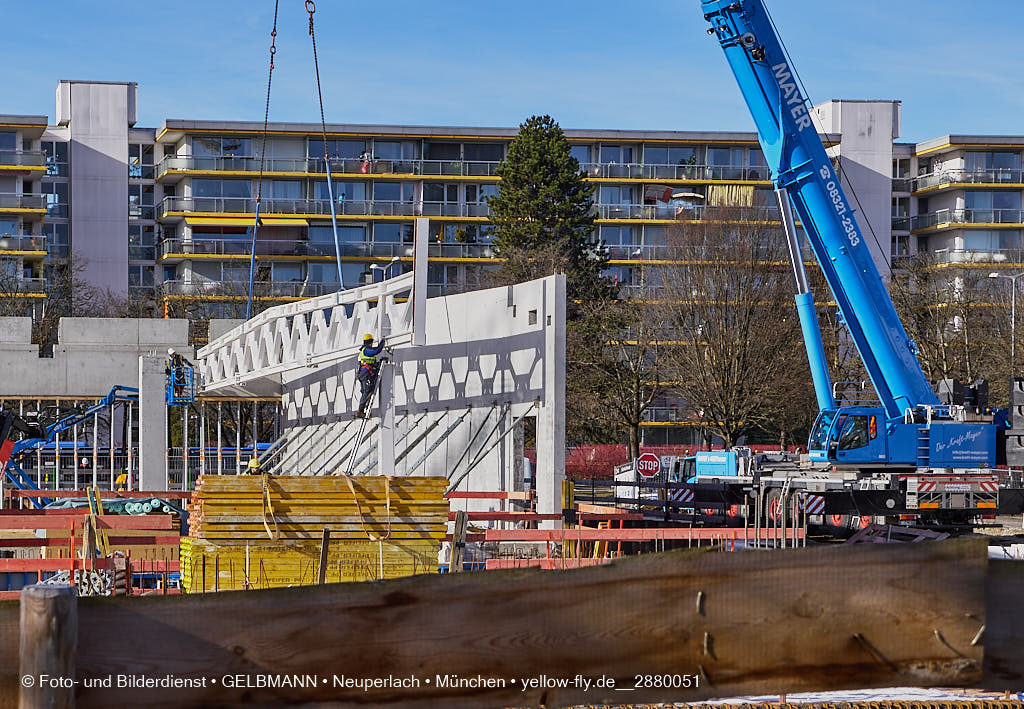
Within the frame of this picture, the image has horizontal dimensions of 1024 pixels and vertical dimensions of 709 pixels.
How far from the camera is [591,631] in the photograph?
381 centimetres

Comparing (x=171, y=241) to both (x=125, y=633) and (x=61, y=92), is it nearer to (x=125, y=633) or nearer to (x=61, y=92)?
(x=61, y=92)

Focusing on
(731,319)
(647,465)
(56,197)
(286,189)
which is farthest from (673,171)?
(647,465)

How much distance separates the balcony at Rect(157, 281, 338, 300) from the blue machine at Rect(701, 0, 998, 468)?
4194cm

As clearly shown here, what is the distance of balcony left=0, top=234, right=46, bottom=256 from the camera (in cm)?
7519

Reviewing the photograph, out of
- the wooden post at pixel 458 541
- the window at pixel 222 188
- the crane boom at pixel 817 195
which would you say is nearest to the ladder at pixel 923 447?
the crane boom at pixel 817 195

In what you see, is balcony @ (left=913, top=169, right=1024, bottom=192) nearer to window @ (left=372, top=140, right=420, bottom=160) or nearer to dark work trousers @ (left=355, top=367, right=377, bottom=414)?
window @ (left=372, top=140, right=420, bottom=160)

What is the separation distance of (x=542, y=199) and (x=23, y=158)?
1296 inches

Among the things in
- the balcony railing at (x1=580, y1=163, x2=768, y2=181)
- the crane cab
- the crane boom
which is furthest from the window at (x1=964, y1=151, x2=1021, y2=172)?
the crane cab

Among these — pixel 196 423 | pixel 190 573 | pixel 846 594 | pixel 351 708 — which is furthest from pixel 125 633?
pixel 196 423

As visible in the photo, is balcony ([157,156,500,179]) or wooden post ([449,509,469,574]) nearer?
wooden post ([449,509,469,574])

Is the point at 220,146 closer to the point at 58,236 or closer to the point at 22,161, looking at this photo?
the point at 58,236

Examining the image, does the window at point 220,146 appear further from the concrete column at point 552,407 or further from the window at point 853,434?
the window at point 853,434

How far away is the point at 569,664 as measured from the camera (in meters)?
3.80

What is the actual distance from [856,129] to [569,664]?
81772 mm
